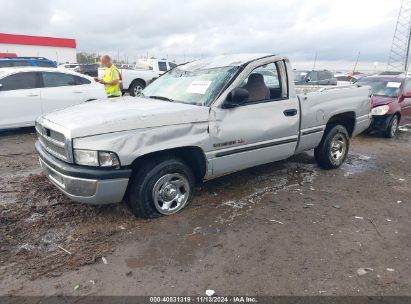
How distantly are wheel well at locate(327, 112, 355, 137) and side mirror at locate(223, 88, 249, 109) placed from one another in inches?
86.2

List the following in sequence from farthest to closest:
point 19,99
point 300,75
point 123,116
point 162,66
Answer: point 162,66, point 300,75, point 19,99, point 123,116

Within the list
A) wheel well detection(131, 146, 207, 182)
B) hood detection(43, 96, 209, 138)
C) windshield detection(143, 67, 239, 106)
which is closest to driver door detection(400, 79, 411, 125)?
windshield detection(143, 67, 239, 106)

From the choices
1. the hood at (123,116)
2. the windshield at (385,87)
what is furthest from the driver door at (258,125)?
the windshield at (385,87)

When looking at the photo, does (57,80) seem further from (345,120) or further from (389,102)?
(389,102)

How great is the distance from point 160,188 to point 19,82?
19.4ft

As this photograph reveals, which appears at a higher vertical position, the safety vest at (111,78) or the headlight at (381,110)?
the safety vest at (111,78)

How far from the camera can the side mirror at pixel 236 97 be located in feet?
13.3

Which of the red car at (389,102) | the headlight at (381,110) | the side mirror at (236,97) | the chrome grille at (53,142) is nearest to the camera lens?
the chrome grille at (53,142)

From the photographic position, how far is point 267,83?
15.9 feet

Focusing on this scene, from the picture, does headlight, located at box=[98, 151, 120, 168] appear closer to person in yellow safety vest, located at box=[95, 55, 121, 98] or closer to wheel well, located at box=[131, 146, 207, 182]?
wheel well, located at box=[131, 146, 207, 182]

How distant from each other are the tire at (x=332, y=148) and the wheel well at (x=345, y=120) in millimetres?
101

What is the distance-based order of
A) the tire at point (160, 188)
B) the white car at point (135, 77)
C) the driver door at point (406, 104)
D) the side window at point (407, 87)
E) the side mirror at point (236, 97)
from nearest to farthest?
1. the tire at point (160, 188)
2. the side mirror at point (236, 97)
3. the driver door at point (406, 104)
4. the side window at point (407, 87)
5. the white car at point (135, 77)

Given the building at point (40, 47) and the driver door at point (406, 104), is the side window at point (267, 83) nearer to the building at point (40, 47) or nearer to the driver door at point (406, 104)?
the driver door at point (406, 104)

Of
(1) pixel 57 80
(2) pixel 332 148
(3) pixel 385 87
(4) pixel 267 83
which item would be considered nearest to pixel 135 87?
(1) pixel 57 80
